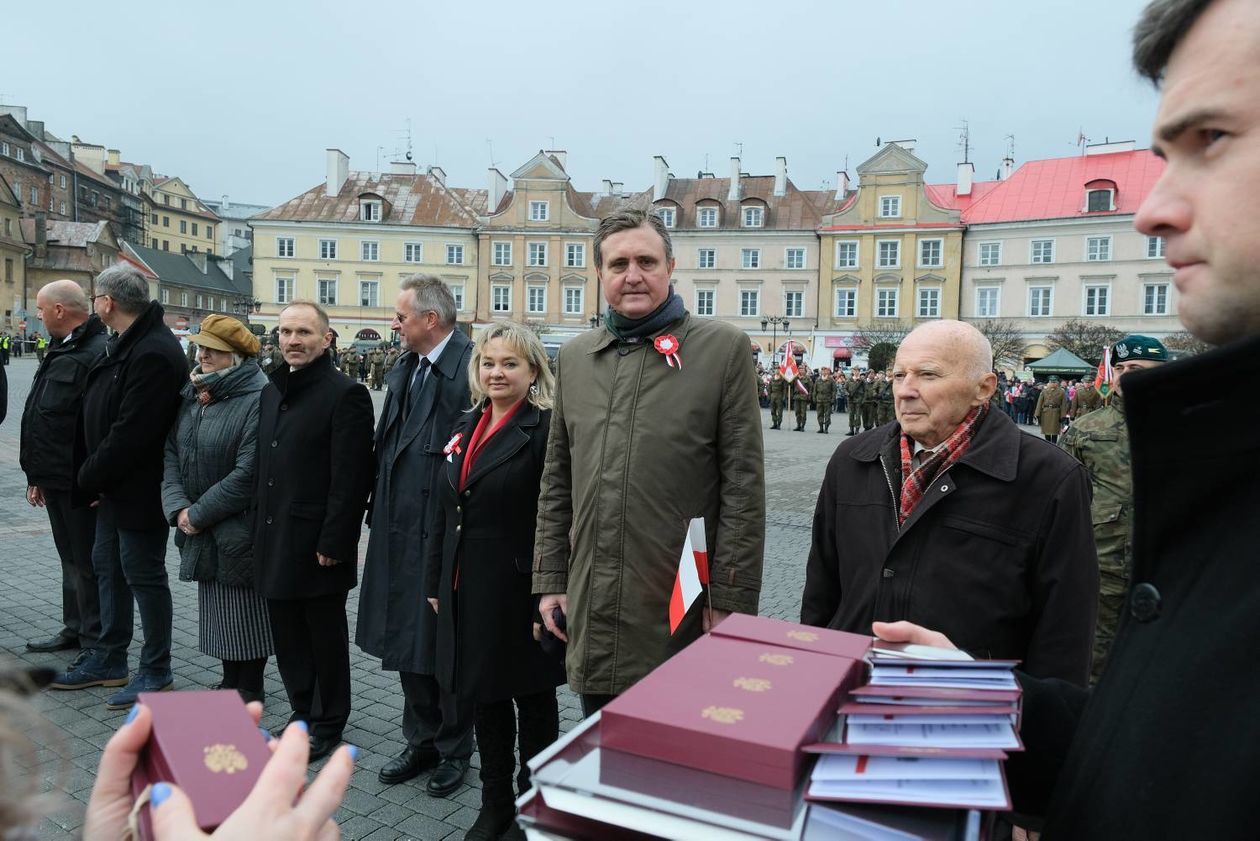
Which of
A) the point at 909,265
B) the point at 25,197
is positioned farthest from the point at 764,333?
the point at 25,197

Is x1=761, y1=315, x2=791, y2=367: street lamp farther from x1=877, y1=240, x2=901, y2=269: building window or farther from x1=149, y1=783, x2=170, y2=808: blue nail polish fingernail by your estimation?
x1=149, y1=783, x2=170, y2=808: blue nail polish fingernail

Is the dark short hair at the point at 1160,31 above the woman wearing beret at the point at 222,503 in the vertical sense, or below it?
above

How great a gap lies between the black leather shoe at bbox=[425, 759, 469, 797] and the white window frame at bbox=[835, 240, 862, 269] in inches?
2066

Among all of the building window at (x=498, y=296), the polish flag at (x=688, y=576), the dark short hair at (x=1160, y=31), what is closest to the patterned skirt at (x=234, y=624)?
the polish flag at (x=688, y=576)

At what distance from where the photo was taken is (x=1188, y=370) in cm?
101

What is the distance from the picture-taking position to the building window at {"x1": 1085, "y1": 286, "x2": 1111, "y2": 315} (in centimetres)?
4819

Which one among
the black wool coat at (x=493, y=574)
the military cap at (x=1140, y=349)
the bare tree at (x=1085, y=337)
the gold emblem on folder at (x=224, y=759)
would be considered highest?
the bare tree at (x=1085, y=337)

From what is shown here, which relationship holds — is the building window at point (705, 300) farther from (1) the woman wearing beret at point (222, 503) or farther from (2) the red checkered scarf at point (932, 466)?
(2) the red checkered scarf at point (932, 466)

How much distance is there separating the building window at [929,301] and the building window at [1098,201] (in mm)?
9100

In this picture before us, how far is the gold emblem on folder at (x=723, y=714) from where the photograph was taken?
985 mm

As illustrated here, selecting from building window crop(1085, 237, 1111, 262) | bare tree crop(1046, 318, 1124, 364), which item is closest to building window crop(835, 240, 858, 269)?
bare tree crop(1046, 318, 1124, 364)

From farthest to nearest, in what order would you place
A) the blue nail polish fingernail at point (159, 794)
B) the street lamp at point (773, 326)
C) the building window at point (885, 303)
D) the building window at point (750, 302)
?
the building window at point (750, 302), the building window at point (885, 303), the street lamp at point (773, 326), the blue nail polish fingernail at point (159, 794)

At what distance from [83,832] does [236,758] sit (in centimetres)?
25

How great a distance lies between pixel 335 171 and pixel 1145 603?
63.4m
